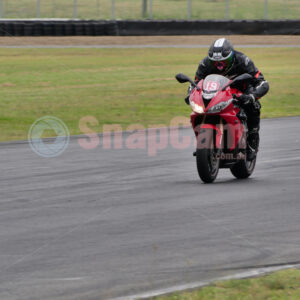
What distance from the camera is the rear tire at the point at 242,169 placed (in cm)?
938

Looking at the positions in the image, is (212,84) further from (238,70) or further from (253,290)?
(253,290)

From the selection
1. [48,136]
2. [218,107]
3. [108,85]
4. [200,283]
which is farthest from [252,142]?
[108,85]

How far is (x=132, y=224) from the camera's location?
23.0 ft

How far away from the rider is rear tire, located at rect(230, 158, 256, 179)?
0.90ft

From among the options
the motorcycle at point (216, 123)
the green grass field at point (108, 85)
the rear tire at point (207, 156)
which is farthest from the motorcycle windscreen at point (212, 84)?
the green grass field at point (108, 85)

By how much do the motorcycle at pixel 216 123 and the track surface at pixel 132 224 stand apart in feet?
1.06

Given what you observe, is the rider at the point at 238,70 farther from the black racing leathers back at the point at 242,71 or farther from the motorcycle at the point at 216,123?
the motorcycle at the point at 216,123

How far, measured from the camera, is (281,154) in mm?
11727

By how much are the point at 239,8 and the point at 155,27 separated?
1256 cm

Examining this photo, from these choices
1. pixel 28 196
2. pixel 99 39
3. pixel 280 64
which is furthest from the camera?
pixel 99 39

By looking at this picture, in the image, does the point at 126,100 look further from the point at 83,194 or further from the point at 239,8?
the point at 239,8

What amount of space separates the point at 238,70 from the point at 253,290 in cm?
442

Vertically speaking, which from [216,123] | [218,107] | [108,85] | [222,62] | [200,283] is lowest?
[108,85]

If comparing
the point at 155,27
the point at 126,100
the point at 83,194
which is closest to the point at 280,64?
the point at 155,27
